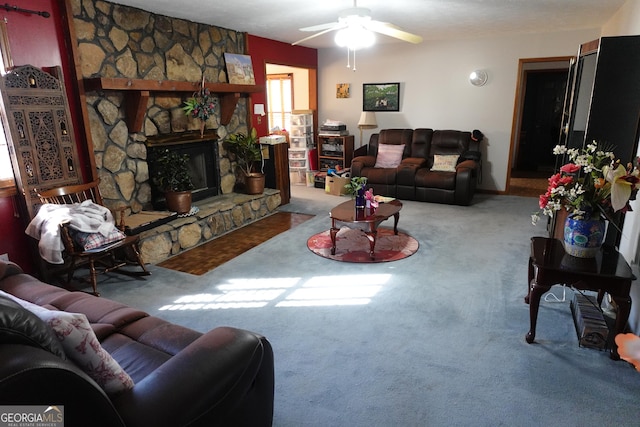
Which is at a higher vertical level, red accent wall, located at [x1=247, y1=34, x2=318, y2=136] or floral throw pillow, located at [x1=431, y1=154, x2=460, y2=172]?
red accent wall, located at [x1=247, y1=34, x2=318, y2=136]

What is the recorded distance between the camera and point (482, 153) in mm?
6508

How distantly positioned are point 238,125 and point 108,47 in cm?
199

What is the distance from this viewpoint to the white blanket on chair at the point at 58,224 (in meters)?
2.96

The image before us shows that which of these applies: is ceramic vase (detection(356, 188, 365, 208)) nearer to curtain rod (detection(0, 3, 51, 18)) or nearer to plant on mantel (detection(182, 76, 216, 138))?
plant on mantel (detection(182, 76, 216, 138))

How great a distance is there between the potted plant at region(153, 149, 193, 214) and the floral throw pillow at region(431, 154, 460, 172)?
3.60 m

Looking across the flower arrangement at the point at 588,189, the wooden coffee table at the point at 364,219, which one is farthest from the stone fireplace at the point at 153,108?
the flower arrangement at the point at 588,189

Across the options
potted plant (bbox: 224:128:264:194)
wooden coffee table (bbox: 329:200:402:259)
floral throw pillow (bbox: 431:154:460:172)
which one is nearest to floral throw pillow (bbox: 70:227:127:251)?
wooden coffee table (bbox: 329:200:402:259)

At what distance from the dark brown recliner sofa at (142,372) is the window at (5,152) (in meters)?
1.37

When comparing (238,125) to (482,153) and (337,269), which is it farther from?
(482,153)

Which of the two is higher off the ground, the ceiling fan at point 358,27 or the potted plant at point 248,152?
the ceiling fan at point 358,27

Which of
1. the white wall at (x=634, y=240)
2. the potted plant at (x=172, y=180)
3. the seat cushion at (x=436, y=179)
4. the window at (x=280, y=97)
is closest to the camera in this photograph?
the white wall at (x=634, y=240)

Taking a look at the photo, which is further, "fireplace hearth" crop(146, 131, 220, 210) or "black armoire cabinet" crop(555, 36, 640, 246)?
"fireplace hearth" crop(146, 131, 220, 210)

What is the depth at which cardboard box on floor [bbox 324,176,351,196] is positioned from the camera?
656cm

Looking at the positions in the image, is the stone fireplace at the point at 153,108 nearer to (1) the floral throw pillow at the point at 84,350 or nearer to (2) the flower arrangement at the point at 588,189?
(1) the floral throw pillow at the point at 84,350
